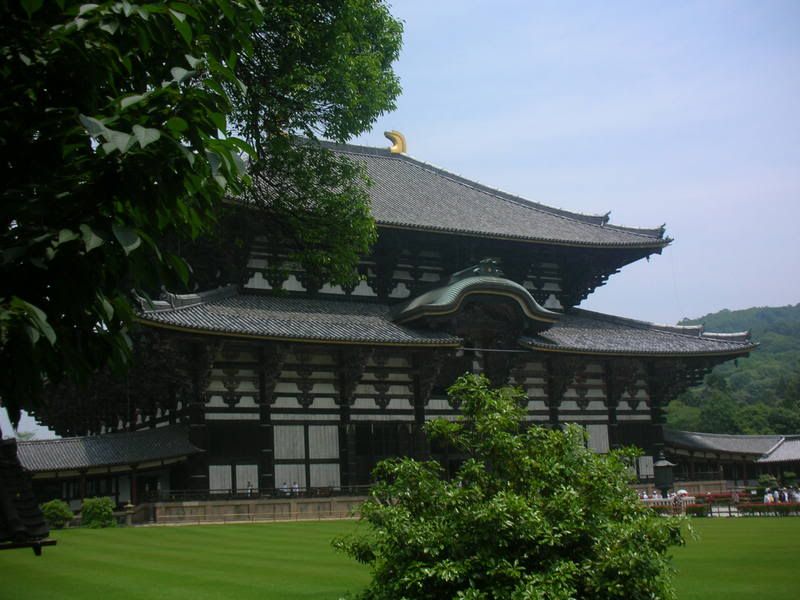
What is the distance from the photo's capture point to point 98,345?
6961mm

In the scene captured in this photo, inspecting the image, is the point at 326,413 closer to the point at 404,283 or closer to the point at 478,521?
the point at 404,283

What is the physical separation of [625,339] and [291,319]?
16.6m

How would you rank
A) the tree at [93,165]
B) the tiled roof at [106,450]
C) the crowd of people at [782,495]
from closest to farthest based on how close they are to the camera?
the tree at [93,165] < the tiled roof at [106,450] < the crowd of people at [782,495]

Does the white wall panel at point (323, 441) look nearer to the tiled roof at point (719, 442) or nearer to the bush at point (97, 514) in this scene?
the bush at point (97, 514)

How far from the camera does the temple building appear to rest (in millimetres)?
31312

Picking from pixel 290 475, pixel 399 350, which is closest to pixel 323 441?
pixel 290 475

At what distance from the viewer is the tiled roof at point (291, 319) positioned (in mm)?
29594

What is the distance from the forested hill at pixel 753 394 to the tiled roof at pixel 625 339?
2293cm

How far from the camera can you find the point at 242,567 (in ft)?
54.7

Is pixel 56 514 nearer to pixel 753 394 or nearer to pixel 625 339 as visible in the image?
pixel 625 339

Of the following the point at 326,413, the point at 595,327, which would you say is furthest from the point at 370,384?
the point at 595,327

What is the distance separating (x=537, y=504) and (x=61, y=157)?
5.65 m

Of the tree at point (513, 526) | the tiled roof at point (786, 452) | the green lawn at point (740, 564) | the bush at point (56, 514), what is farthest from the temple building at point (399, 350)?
the tree at point (513, 526)

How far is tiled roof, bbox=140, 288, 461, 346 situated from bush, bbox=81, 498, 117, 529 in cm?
588
